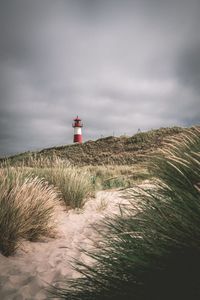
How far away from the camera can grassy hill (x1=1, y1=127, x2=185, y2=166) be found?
1281 inches

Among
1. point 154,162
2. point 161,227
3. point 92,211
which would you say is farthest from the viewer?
point 92,211

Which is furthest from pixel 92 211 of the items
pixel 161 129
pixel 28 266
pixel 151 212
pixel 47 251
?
pixel 161 129

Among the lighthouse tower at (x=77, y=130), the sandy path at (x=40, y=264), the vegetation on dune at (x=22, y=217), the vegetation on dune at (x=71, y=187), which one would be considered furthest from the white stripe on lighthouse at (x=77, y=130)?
the vegetation on dune at (x=22, y=217)

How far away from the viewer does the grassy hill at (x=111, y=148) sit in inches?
1281

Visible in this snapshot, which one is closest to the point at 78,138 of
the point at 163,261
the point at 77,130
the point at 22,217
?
the point at 77,130

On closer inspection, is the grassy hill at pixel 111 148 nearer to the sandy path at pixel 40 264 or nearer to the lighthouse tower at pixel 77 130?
the lighthouse tower at pixel 77 130

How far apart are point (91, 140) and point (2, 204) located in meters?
35.6

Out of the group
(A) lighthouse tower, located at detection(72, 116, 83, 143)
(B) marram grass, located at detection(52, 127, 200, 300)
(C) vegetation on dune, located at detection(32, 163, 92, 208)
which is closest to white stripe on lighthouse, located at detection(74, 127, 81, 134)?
(A) lighthouse tower, located at detection(72, 116, 83, 143)

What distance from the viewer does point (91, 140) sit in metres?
40.2

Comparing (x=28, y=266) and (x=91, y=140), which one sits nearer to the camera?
(x=28, y=266)

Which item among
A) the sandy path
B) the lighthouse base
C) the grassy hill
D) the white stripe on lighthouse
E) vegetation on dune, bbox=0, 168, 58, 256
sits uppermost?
the white stripe on lighthouse

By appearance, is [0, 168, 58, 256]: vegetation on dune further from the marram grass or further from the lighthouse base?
the lighthouse base

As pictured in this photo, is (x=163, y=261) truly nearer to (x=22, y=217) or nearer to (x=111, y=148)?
(x=22, y=217)

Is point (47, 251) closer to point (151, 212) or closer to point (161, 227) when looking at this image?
point (151, 212)
